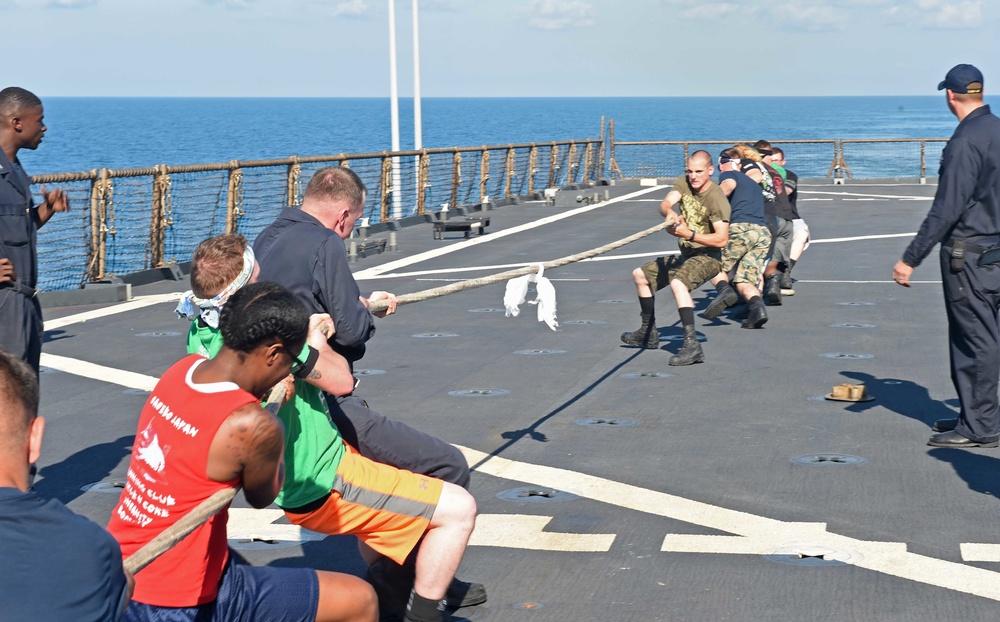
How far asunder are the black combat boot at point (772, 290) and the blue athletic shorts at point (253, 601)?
10.9 m

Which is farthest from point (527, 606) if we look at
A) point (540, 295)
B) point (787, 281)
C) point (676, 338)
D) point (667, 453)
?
point (787, 281)

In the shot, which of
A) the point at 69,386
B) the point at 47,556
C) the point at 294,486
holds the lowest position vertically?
the point at 69,386

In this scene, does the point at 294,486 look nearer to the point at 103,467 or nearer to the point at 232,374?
the point at 232,374

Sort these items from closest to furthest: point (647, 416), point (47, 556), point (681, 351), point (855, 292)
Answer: point (47, 556)
point (647, 416)
point (681, 351)
point (855, 292)

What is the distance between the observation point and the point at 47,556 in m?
2.77

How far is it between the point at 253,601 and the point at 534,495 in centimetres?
329

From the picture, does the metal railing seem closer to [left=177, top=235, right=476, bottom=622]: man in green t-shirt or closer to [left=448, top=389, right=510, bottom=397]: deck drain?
[left=448, top=389, right=510, bottom=397]: deck drain

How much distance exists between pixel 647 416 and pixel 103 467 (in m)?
3.61

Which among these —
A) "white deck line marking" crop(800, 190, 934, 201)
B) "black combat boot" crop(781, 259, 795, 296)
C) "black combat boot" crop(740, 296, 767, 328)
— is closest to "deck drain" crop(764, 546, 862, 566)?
"black combat boot" crop(740, 296, 767, 328)

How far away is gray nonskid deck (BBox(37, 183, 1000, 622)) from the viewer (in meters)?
5.53

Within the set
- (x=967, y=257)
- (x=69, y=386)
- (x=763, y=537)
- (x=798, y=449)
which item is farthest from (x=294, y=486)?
(x=69, y=386)

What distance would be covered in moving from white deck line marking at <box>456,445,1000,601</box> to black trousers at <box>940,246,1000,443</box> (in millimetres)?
2026

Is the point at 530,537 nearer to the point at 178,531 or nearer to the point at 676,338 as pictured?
the point at 178,531

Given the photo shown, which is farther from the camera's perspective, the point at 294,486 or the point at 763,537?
the point at 763,537
